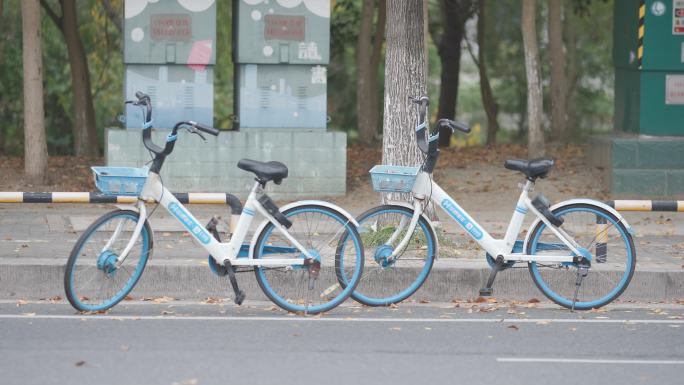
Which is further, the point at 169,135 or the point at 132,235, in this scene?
the point at 132,235

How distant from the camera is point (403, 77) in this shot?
1106 cm

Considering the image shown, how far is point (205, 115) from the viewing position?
15.3 metres

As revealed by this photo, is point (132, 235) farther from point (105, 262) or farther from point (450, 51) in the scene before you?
point (450, 51)

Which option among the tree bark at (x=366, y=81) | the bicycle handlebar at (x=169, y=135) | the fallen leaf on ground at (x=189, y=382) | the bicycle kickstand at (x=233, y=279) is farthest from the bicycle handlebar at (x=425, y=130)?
the tree bark at (x=366, y=81)

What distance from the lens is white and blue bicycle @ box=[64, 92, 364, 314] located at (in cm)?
820

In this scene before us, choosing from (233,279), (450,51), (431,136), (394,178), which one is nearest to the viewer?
(233,279)

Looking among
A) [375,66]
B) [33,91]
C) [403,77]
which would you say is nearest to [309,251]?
[403,77]

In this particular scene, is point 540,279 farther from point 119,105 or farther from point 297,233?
point 119,105

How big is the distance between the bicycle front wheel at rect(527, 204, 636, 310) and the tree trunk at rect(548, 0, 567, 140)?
11317 mm

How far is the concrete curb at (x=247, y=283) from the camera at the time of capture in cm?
930

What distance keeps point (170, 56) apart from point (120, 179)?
7140 mm

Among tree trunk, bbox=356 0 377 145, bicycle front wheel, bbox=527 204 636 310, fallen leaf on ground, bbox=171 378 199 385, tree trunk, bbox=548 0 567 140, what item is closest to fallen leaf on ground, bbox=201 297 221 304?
bicycle front wheel, bbox=527 204 636 310

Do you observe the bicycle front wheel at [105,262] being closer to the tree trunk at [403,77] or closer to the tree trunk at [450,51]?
the tree trunk at [403,77]

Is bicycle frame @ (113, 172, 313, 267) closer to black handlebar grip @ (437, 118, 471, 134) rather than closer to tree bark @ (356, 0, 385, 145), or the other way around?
black handlebar grip @ (437, 118, 471, 134)
